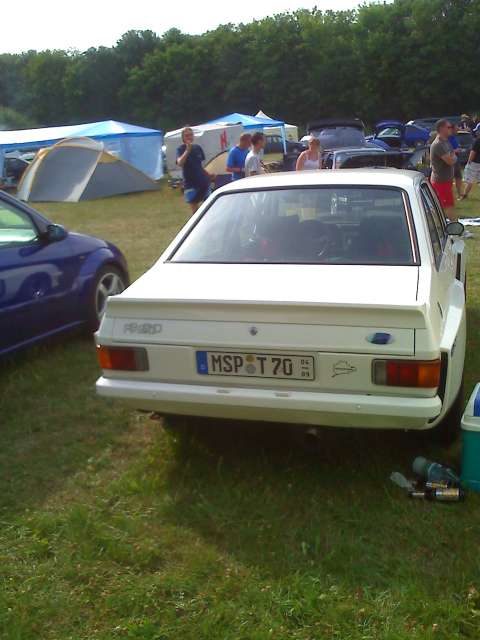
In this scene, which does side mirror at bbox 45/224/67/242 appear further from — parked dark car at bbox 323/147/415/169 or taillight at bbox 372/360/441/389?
parked dark car at bbox 323/147/415/169

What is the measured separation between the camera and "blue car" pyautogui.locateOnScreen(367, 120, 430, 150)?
25141 mm

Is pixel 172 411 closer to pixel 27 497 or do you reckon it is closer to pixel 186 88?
pixel 27 497

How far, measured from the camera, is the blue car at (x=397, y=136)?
82.5 ft

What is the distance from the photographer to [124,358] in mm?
3406

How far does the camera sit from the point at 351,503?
3301 millimetres

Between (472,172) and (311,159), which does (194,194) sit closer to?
(311,159)

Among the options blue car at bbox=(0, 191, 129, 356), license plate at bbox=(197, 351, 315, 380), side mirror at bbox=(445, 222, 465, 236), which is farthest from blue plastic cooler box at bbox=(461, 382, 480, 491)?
blue car at bbox=(0, 191, 129, 356)

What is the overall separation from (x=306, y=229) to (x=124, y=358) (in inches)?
52.0

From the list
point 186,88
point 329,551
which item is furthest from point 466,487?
point 186,88

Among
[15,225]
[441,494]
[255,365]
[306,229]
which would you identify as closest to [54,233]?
[15,225]

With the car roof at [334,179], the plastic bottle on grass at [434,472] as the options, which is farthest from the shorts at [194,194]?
the plastic bottle on grass at [434,472]

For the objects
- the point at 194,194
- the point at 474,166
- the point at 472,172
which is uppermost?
the point at 194,194

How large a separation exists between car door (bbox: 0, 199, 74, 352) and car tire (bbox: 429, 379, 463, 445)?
288cm

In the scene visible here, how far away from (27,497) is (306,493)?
4.50 ft
